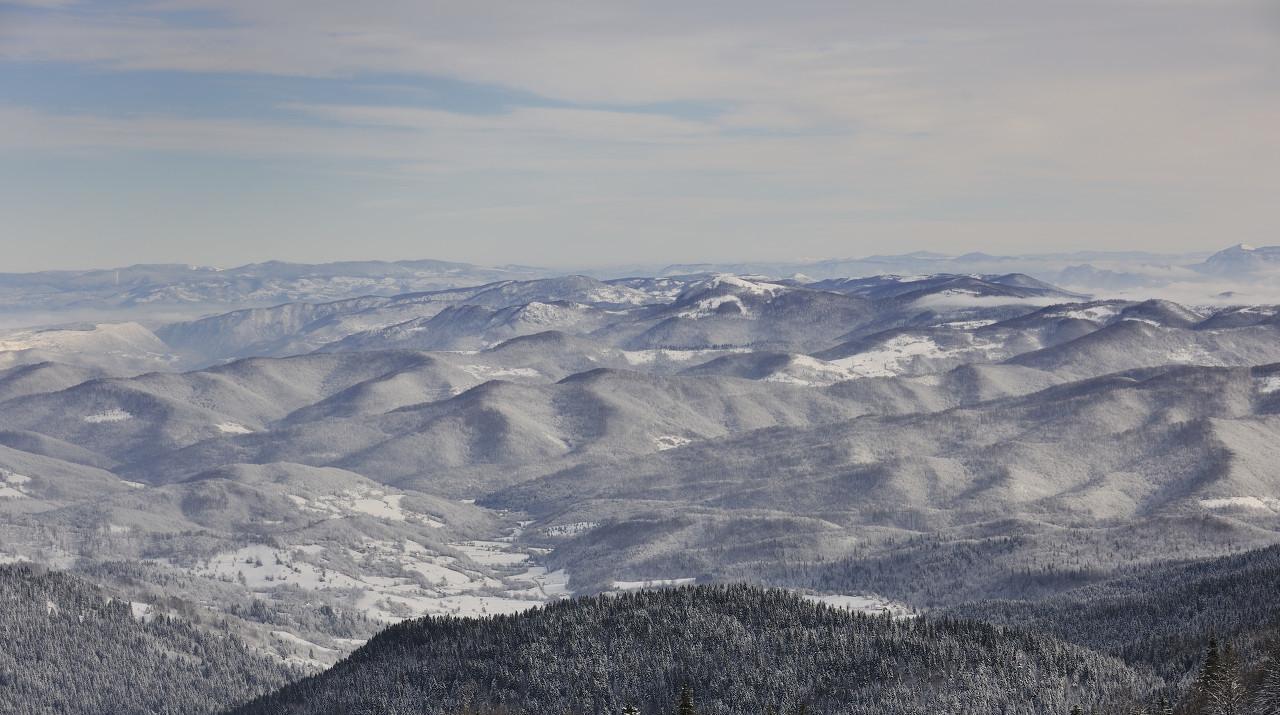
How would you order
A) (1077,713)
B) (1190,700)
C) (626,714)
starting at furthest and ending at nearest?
(1190,700), (1077,713), (626,714)

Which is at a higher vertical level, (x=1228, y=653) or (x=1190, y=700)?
(x=1228, y=653)

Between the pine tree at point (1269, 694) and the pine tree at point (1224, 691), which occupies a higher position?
the pine tree at point (1224, 691)

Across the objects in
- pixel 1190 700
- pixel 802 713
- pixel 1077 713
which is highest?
pixel 1077 713

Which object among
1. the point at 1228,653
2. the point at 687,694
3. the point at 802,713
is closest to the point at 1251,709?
the point at 1228,653

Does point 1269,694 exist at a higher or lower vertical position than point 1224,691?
lower

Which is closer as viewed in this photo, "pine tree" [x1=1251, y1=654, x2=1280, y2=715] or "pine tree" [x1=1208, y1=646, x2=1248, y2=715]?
"pine tree" [x1=1208, y1=646, x2=1248, y2=715]

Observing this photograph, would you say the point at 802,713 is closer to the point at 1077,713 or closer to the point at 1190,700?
the point at 1077,713

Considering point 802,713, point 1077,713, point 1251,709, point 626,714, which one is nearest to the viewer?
point 626,714

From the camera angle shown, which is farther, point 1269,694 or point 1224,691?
point 1269,694

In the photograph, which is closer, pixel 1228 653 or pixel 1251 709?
pixel 1228 653

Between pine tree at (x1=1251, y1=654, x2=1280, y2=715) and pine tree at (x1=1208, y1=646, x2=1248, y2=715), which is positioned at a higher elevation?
pine tree at (x1=1208, y1=646, x2=1248, y2=715)

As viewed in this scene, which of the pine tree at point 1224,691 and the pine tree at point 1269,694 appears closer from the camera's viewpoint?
the pine tree at point 1224,691
